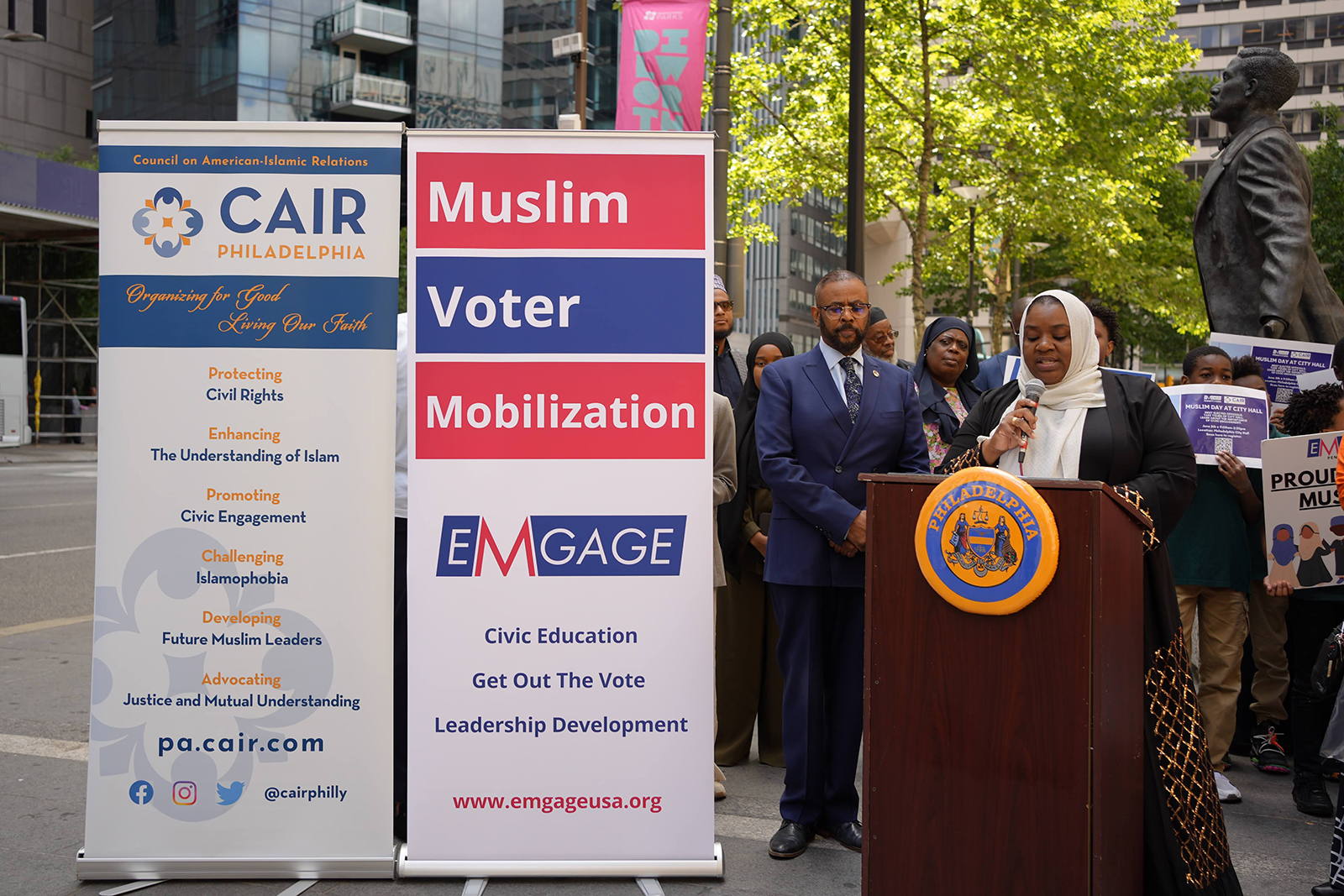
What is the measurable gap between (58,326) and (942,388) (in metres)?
31.9

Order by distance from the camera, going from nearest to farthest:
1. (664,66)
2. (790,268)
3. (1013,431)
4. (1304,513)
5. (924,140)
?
(1013,431) < (1304,513) < (664,66) < (924,140) < (790,268)

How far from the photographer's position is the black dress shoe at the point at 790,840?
14.4ft

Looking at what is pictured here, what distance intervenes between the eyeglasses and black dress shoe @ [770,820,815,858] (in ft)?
6.58

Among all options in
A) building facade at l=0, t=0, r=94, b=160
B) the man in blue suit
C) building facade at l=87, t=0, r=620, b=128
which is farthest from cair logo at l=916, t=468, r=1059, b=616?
building facade at l=0, t=0, r=94, b=160

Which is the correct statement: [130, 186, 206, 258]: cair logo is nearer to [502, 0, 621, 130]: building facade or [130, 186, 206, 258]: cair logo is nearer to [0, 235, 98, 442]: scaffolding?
[0, 235, 98, 442]: scaffolding

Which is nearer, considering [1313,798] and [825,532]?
[825,532]

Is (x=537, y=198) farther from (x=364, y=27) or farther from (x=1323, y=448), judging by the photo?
(x=364, y=27)

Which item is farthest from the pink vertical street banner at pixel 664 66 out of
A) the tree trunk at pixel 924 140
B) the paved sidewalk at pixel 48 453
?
the paved sidewalk at pixel 48 453

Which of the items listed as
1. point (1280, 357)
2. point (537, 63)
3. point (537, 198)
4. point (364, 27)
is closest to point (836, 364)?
point (537, 198)

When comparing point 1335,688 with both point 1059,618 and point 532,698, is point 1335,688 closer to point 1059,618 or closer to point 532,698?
point 1059,618

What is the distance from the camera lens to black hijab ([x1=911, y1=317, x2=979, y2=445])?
6066 mm

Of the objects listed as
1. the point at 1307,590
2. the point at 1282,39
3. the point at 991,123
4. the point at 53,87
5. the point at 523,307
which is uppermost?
the point at 1282,39

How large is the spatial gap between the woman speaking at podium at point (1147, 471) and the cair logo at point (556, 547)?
1148 mm

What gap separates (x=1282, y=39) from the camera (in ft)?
252
